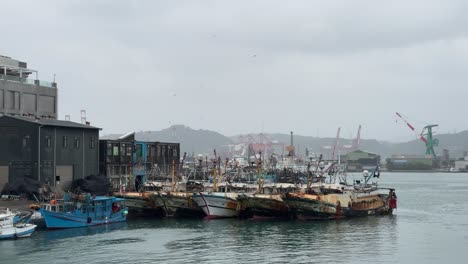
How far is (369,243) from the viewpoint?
152ft

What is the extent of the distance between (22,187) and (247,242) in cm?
2304

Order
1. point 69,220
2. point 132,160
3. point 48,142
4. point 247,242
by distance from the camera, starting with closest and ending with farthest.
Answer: point 247,242 < point 69,220 < point 48,142 < point 132,160

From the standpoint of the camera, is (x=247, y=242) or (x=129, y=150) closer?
(x=247, y=242)

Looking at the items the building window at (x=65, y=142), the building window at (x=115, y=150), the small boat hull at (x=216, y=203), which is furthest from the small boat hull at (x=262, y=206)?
the building window at (x=115, y=150)

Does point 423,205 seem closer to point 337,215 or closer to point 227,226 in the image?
point 337,215

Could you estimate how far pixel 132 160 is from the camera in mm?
75688

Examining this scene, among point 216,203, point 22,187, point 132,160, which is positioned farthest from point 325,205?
point 22,187

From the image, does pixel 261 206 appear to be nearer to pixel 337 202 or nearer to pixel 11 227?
pixel 337 202

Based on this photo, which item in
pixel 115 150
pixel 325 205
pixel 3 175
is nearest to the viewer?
pixel 325 205

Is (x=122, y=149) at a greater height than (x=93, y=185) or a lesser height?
greater

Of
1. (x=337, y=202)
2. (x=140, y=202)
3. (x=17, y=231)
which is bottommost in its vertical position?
(x=17, y=231)

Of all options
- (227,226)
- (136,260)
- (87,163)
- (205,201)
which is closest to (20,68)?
(87,163)

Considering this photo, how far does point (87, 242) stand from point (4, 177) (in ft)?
66.4

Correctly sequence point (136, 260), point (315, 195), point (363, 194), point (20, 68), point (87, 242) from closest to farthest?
point (136, 260)
point (87, 242)
point (315, 195)
point (363, 194)
point (20, 68)
